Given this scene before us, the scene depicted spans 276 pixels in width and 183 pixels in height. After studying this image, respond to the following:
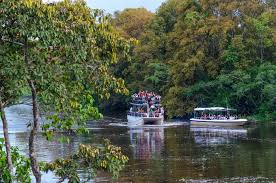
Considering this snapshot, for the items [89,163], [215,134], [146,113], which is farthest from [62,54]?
[146,113]

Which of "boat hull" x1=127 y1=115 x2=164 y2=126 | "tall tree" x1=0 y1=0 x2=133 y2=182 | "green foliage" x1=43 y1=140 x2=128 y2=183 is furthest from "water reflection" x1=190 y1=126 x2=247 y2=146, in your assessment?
"tall tree" x1=0 y1=0 x2=133 y2=182

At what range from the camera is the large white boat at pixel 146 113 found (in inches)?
2521

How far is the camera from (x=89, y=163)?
1195 centimetres

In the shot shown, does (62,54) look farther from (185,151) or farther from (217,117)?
(217,117)

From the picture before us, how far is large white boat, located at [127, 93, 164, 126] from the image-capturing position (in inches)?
2521

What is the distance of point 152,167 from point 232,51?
41240mm

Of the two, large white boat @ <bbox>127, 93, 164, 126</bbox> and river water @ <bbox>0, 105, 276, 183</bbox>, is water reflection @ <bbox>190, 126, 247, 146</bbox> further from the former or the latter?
large white boat @ <bbox>127, 93, 164, 126</bbox>

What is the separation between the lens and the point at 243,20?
71.6 meters

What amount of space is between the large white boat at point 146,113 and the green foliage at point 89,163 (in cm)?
5148

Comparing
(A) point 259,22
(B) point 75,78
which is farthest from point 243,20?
(B) point 75,78

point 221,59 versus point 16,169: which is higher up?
point 221,59

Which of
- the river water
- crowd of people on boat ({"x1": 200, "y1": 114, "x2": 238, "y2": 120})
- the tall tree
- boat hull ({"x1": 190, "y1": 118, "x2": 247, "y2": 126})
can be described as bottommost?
the river water

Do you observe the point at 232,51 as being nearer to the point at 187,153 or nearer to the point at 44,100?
the point at 187,153

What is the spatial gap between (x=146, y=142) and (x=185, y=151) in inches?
303
